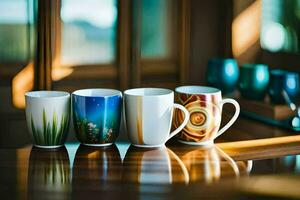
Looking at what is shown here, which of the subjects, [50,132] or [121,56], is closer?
[50,132]

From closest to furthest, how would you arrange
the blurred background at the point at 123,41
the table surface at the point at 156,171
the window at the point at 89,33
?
1. the table surface at the point at 156,171
2. the blurred background at the point at 123,41
3. the window at the point at 89,33

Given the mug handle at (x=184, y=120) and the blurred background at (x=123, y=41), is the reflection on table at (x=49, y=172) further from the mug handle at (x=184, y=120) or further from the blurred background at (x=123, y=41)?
the blurred background at (x=123, y=41)

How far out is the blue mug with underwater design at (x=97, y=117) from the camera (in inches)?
40.8

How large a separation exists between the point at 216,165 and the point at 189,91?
283mm

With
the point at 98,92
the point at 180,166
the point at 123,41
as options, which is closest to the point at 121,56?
the point at 123,41

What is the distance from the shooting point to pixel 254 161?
1.00m

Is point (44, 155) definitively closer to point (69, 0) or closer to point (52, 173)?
point (52, 173)

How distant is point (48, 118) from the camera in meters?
1.03

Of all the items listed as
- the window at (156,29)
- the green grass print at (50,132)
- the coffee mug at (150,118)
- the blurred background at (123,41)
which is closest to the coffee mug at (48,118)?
the green grass print at (50,132)

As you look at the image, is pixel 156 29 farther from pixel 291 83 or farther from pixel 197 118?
pixel 197 118

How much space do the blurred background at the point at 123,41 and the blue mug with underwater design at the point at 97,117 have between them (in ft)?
3.39

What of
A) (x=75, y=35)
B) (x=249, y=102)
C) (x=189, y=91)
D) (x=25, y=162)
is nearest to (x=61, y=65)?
(x=75, y=35)

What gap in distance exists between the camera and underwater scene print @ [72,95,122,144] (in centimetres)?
104

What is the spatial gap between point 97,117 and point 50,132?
10 cm
